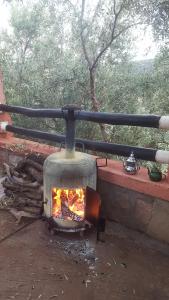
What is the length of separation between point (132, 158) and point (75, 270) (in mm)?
1675

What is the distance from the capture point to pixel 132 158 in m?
4.16

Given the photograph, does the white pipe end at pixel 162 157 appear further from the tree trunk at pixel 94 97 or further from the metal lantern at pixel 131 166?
the tree trunk at pixel 94 97

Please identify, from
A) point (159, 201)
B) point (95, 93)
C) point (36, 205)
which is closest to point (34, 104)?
point (95, 93)

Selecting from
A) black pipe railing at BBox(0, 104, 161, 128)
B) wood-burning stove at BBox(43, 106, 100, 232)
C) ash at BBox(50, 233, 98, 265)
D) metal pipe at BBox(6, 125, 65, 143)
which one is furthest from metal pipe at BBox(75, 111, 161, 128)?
ash at BBox(50, 233, 98, 265)

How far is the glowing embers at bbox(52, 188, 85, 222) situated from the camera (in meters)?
3.98

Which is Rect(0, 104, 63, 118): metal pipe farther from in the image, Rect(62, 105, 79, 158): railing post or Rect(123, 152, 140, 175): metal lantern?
Rect(123, 152, 140, 175): metal lantern

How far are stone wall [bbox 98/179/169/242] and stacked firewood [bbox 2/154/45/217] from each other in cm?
101

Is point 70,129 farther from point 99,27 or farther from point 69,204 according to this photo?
point 99,27

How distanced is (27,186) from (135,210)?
1781 mm

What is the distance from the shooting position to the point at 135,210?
412 centimetres

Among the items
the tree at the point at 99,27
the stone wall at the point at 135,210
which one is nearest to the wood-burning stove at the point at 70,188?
the stone wall at the point at 135,210

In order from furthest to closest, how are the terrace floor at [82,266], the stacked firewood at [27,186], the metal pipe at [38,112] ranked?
the stacked firewood at [27,186]
the metal pipe at [38,112]
the terrace floor at [82,266]

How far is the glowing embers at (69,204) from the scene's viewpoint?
398 cm

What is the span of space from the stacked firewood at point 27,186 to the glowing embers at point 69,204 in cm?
59
